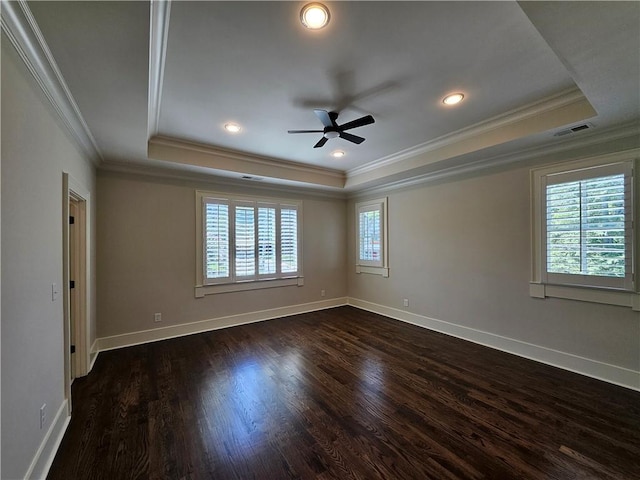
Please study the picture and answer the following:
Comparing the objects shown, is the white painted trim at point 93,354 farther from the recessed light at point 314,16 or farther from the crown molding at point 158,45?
the recessed light at point 314,16

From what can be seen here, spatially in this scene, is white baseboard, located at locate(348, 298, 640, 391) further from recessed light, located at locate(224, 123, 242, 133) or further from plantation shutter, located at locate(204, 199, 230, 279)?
recessed light, located at locate(224, 123, 242, 133)

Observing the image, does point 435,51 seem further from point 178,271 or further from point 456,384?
point 178,271

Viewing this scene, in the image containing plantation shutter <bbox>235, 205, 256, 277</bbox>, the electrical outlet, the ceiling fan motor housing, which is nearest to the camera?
the electrical outlet

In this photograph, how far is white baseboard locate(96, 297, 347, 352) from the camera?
3.87 m

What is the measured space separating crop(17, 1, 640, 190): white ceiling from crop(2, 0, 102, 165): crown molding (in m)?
0.05

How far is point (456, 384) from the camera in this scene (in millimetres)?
Answer: 2830

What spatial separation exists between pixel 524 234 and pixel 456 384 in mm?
2150

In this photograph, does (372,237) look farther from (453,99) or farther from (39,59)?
(39,59)

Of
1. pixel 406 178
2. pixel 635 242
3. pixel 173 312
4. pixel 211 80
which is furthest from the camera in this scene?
pixel 406 178

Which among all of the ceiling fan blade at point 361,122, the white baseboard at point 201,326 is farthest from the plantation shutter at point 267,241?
the ceiling fan blade at point 361,122

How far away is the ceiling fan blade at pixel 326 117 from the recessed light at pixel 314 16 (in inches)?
33.7

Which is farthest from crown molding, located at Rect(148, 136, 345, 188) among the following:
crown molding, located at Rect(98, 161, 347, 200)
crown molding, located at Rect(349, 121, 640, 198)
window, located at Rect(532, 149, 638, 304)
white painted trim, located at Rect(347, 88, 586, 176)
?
window, located at Rect(532, 149, 638, 304)

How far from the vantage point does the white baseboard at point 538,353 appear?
2.82 meters

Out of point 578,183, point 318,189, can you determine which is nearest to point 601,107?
point 578,183
